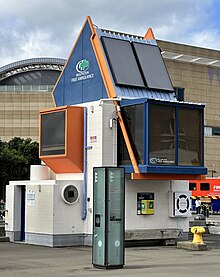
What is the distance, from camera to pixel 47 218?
74.9 ft

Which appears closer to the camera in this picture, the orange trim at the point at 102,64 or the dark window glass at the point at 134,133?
the dark window glass at the point at 134,133

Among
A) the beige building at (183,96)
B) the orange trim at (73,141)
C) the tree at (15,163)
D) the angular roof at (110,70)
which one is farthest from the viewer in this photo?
the beige building at (183,96)

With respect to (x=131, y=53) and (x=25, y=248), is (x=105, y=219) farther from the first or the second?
(x=131, y=53)

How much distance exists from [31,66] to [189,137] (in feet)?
277

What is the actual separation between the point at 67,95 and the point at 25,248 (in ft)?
21.6

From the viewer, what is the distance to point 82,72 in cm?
2469

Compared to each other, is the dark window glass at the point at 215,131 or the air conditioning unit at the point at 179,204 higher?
the dark window glass at the point at 215,131

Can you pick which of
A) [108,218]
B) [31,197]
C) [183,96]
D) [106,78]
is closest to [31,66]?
[183,96]

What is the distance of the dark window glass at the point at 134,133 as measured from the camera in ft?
72.4

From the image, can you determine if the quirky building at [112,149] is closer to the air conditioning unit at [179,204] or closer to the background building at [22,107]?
the air conditioning unit at [179,204]

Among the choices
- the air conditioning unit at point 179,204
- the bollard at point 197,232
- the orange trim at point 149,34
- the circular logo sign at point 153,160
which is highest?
the orange trim at point 149,34

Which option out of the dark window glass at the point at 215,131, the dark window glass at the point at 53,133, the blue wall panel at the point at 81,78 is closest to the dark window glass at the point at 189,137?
the blue wall panel at the point at 81,78

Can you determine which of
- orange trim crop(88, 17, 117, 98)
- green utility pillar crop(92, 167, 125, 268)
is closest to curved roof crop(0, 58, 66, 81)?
orange trim crop(88, 17, 117, 98)

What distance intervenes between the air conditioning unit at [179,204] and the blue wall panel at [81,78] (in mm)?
4592
